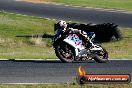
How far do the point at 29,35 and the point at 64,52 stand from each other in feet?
45.1

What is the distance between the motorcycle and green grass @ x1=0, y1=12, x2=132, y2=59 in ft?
21.1

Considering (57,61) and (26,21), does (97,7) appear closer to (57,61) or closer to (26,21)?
(26,21)

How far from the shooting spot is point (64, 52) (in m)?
15.7

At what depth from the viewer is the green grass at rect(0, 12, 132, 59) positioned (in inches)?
968

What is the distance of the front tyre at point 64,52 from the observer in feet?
50.9

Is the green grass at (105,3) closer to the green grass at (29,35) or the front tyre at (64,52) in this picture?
the green grass at (29,35)

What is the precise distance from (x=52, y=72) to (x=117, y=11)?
2758cm

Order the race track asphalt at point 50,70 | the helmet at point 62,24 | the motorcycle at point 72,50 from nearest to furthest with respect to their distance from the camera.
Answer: the race track asphalt at point 50,70 < the helmet at point 62,24 < the motorcycle at point 72,50

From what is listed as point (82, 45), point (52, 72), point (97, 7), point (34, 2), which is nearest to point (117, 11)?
point (97, 7)

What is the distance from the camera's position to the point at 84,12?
1549 inches

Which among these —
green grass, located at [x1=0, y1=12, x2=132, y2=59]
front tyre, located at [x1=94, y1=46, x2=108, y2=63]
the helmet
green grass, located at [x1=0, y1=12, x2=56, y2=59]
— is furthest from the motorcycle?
green grass, located at [x1=0, y1=12, x2=56, y2=59]

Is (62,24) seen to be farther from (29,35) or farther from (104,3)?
(104,3)

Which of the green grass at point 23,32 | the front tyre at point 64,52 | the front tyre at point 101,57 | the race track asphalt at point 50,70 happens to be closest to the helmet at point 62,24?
the front tyre at point 64,52

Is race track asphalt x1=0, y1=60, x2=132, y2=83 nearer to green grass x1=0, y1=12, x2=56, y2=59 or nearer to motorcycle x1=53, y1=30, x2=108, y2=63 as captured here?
motorcycle x1=53, y1=30, x2=108, y2=63
